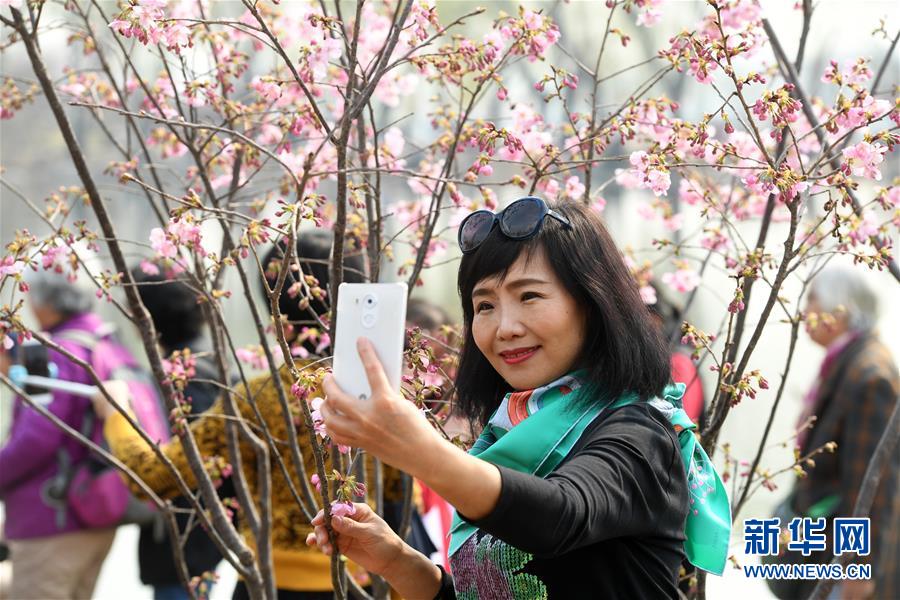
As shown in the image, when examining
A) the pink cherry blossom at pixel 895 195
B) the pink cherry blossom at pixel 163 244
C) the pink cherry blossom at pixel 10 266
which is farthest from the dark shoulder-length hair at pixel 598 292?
the pink cherry blossom at pixel 895 195

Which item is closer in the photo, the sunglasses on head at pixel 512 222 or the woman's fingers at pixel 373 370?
the woman's fingers at pixel 373 370

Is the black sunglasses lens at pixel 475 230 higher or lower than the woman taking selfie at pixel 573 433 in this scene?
higher

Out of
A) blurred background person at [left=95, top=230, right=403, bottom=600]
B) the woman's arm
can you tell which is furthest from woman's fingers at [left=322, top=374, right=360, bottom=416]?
blurred background person at [left=95, top=230, right=403, bottom=600]

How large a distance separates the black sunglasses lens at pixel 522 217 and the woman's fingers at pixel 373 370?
1.59 feet

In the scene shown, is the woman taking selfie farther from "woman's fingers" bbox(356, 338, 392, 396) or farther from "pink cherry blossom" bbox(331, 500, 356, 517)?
"woman's fingers" bbox(356, 338, 392, 396)

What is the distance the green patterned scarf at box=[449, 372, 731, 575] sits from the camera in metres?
1.56

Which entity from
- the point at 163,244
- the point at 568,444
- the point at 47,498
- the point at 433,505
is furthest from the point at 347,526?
the point at 47,498

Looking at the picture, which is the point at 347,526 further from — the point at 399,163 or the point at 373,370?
the point at 399,163

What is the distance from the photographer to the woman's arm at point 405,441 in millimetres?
1217

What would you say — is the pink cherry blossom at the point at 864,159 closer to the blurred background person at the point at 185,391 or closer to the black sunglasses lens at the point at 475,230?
the black sunglasses lens at the point at 475,230

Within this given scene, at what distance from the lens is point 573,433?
157 centimetres

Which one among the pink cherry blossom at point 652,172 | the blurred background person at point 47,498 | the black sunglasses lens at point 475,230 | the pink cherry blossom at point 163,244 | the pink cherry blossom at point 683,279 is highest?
the pink cherry blossom at point 652,172

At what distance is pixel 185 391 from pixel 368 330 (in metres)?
2.69

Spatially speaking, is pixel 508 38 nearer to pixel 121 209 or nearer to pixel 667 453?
pixel 667 453
